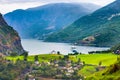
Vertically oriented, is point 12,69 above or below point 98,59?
below

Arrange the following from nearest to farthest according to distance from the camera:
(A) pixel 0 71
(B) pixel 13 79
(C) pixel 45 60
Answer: (B) pixel 13 79
(A) pixel 0 71
(C) pixel 45 60

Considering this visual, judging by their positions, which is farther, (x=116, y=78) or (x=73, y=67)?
(x=73, y=67)

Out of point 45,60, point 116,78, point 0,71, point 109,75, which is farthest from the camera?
point 45,60

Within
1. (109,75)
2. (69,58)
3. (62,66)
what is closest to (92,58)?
(69,58)

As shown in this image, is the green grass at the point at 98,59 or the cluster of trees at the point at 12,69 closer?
the cluster of trees at the point at 12,69

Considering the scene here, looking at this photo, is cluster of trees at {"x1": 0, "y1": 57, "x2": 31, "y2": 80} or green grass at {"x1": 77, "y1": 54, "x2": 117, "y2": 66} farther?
green grass at {"x1": 77, "y1": 54, "x2": 117, "y2": 66}

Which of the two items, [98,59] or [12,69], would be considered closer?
[12,69]

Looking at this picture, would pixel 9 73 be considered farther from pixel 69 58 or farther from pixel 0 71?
pixel 69 58

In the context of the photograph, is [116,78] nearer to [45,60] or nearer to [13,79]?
[13,79]

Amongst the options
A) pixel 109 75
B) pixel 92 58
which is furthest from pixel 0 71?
pixel 109 75
